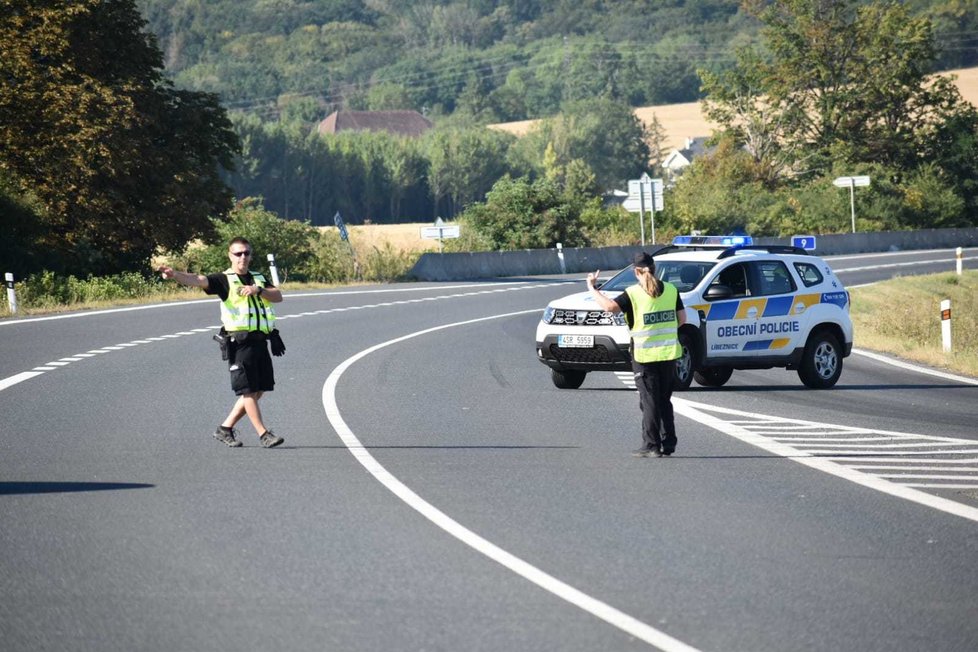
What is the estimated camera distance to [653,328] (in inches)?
491

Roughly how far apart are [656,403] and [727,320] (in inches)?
243

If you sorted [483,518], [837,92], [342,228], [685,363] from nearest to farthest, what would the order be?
[483,518]
[685,363]
[342,228]
[837,92]

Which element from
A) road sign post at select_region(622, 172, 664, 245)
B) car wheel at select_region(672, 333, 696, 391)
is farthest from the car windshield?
road sign post at select_region(622, 172, 664, 245)

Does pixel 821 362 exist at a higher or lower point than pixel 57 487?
lower

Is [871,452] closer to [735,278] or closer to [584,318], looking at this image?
[584,318]

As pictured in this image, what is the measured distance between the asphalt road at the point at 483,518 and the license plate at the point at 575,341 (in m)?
0.64

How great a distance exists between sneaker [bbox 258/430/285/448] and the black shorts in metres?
0.39

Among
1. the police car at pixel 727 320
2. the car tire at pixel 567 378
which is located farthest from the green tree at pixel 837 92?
the car tire at pixel 567 378

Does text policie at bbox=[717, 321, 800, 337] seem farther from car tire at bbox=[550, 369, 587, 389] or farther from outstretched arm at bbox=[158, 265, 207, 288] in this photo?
outstretched arm at bbox=[158, 265, 207, 288]

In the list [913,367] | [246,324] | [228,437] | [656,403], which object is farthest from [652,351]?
[913,367]

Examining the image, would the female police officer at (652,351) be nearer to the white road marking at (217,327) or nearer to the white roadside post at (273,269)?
the white road marking at (217,327)

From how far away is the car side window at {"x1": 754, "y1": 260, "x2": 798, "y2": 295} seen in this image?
18.9 meters

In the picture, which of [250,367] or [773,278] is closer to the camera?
[250,367]

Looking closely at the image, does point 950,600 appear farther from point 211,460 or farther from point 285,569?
point 211,460
